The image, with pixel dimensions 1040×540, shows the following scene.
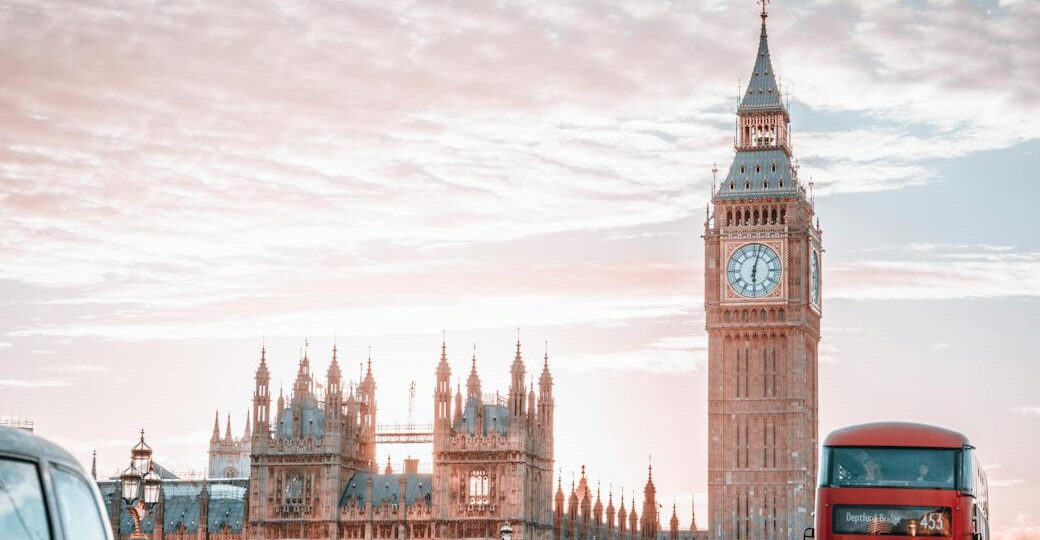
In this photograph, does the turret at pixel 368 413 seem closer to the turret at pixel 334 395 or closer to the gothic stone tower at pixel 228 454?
the turret at pixel 334 395

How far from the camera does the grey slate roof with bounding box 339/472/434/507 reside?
9600 cm

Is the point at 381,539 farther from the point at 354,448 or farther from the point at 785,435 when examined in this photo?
the point at 785,435

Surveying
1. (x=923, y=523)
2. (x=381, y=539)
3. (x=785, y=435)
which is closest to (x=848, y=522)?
(x=923, y=523)

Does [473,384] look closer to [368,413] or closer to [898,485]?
[368,413]

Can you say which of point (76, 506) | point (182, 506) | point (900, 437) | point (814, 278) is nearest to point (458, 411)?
point (182, 506)

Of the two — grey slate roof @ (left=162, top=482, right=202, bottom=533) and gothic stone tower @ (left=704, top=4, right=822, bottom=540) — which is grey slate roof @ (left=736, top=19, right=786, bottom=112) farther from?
grey slate roof @ (left=162, top=482, right=202, bottom=533)

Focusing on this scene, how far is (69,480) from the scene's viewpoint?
9359mm

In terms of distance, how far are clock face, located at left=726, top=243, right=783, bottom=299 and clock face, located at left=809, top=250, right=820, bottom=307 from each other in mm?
3035

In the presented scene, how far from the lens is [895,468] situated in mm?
36094

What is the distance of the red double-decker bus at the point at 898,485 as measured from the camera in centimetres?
3519

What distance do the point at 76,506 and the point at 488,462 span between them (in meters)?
85.1

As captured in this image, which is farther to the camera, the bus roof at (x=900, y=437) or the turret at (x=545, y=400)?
the turret at (x=545, y=400)

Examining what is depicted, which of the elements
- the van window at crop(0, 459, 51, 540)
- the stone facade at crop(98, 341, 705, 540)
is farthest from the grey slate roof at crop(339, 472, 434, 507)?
the van window at crop(0, 459, 51, 540)

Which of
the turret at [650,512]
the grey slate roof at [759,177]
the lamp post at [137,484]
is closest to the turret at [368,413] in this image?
the turret at [650,512]
